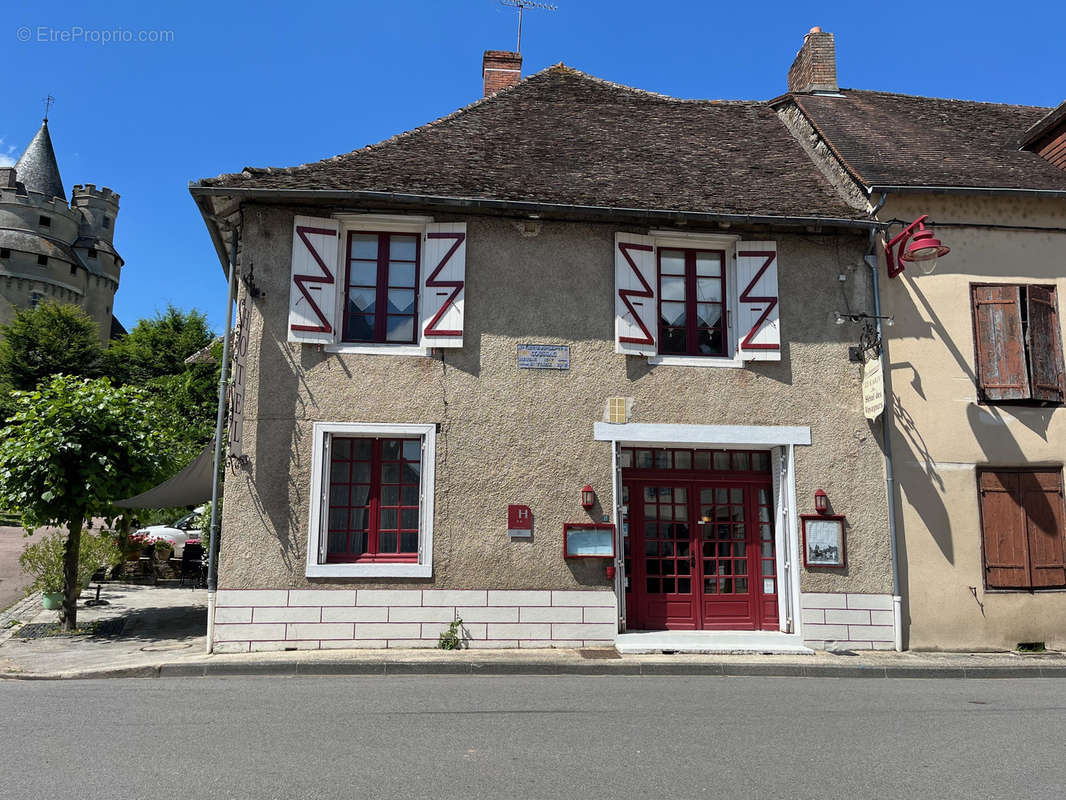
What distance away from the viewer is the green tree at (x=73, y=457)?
994 centimetres

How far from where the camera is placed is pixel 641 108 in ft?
44.6

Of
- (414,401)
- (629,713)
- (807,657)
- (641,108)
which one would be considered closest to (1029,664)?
(807,657)

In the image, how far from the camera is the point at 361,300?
32.8ft

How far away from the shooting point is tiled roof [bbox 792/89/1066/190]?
10.8 meters

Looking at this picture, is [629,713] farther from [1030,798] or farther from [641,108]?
[641,108]

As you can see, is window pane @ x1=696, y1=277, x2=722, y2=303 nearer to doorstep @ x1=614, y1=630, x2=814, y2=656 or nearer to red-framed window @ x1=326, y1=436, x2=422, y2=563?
red-framed window @ x1=326, y1=436, x2=422, y2=563

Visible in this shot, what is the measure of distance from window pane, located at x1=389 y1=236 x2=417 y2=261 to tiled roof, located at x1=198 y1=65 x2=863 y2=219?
2.19 ft

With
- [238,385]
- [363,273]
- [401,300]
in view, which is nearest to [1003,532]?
[401,300]

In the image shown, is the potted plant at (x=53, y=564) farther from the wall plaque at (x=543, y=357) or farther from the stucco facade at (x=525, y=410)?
the wall plaque at (x=543, y=357)

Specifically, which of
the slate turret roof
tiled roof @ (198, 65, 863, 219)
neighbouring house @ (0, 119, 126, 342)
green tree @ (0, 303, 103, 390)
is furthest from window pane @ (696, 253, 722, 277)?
the slate turret roof

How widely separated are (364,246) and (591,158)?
3.61 meters

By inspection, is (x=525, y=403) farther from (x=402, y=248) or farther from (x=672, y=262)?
(x=672, y=262)

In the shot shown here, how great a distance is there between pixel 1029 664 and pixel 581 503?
547 cm

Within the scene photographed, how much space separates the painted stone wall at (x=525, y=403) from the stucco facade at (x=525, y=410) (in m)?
0.02
